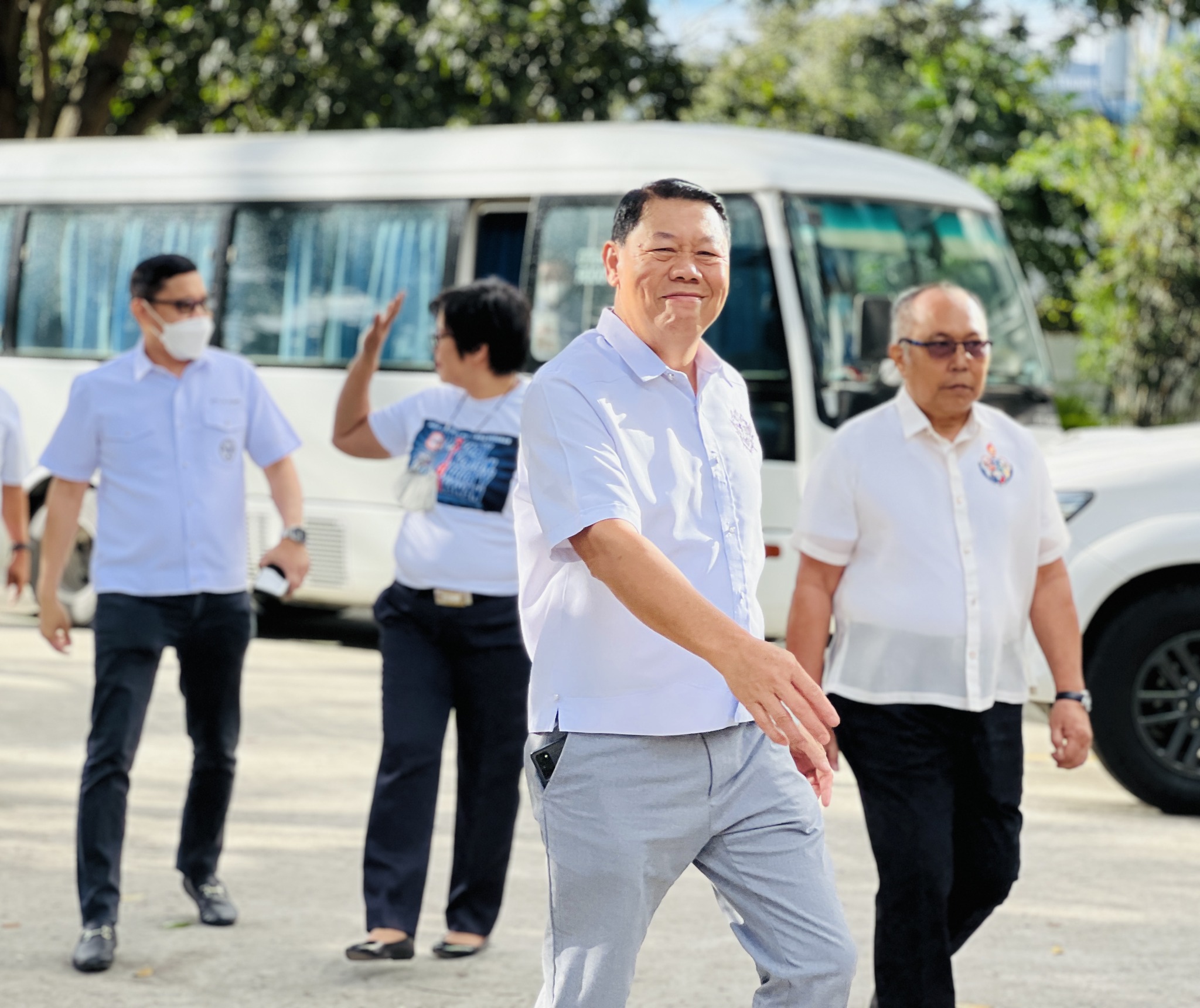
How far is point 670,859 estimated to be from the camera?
303cm

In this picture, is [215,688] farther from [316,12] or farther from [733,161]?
[316,12]

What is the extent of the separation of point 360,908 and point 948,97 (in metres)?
23.8

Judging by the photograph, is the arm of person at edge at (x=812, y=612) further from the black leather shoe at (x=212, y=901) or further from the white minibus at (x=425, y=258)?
the white minibus at (x=425, y=258)

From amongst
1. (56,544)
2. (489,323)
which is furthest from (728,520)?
(56,544)

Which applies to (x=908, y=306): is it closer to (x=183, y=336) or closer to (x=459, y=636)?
(x=459, y=636)

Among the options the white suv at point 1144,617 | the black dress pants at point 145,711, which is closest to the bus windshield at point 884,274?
the white suv at point 1144,617

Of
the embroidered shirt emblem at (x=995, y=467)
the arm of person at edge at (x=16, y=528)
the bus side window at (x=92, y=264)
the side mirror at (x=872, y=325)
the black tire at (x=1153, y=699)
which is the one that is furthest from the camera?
the bus side window at (x=92, y=264)

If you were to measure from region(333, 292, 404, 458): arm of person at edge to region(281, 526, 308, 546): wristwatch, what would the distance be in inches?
10.6

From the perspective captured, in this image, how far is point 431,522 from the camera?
5039 millimetres

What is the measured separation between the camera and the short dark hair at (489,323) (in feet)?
16.7

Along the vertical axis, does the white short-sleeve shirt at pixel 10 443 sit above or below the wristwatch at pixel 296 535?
above

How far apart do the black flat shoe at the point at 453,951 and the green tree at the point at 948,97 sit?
1566 cm

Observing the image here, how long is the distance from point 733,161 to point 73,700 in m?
4.44

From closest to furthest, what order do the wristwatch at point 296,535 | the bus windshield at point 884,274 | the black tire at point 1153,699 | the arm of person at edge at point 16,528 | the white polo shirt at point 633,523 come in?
the white polo shirt at point 633,523, the wristwatch at point 296,535, the arm of person at edge at point 16,528, the black tire at point 1153,699, the bus windshield at point 884,274
